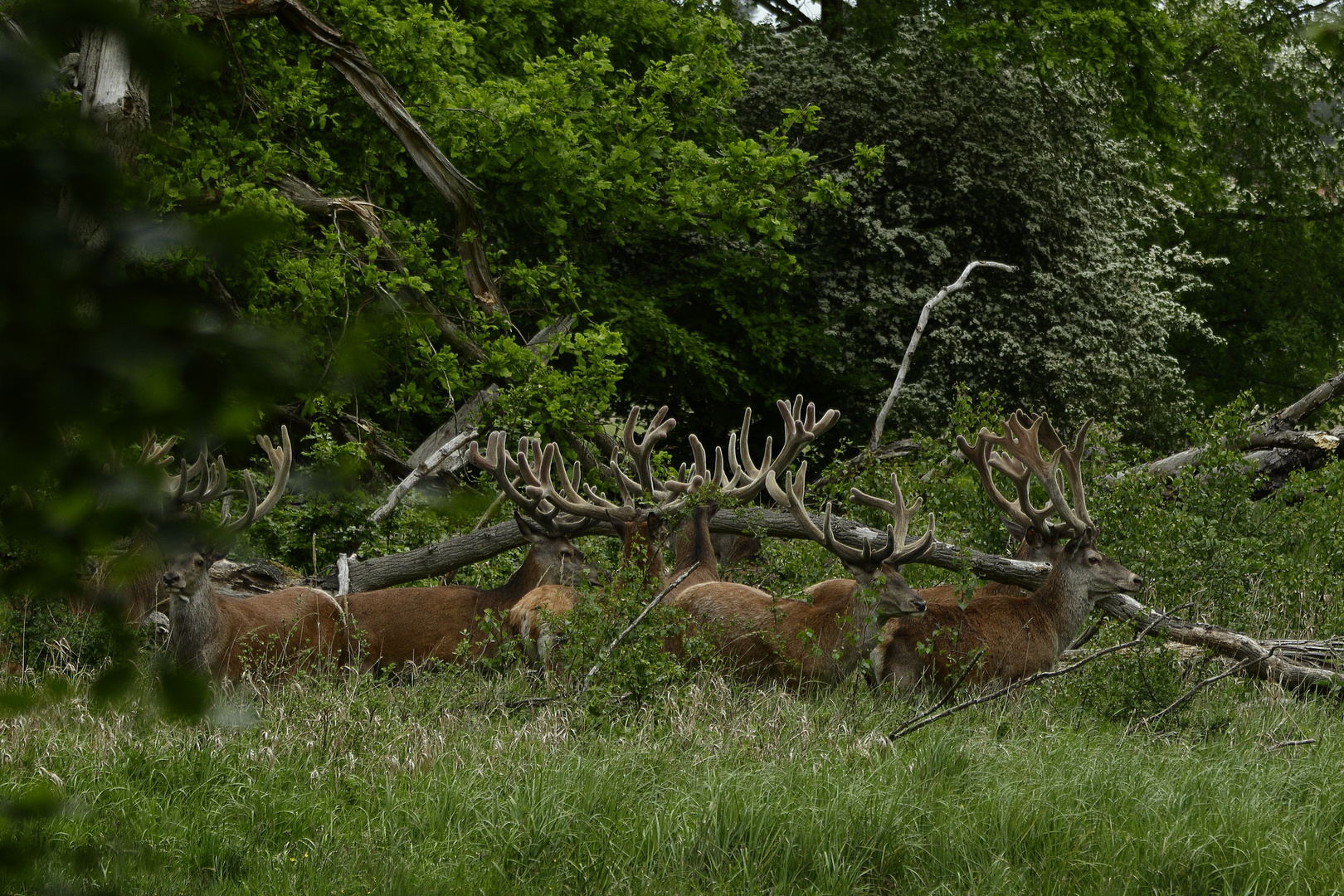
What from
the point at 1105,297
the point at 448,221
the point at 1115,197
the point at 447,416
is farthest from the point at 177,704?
the point at 1115,197

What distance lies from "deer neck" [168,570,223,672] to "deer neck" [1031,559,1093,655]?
4.91 m

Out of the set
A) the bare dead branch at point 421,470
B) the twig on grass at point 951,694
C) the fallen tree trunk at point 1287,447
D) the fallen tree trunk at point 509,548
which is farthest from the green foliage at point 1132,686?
the bare dead branch at point 421,470

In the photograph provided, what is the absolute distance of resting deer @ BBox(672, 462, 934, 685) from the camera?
24.2 feet

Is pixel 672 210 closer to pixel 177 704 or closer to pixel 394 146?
pixel 394 146

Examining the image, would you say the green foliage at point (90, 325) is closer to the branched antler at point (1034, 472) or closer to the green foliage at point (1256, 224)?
the branched antler at point (1034, 472)

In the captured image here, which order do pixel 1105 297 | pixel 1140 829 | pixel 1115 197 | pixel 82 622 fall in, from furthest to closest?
1. pixel 1115 197
2. pixel 1105 297
3. pixel 82 622
4. pixel 1140 829

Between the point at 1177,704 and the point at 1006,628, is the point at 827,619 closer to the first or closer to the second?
the point at 1006,628

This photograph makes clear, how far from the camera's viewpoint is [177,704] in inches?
42.9

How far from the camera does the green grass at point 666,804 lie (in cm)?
420

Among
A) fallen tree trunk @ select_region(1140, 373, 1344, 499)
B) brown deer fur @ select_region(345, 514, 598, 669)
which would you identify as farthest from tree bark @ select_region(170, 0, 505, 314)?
fallen tree trunk @ select_region(1140, 373, 1344, 499)

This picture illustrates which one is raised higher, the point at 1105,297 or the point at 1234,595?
the point at 1105,297

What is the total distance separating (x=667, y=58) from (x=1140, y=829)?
14883 millimetres

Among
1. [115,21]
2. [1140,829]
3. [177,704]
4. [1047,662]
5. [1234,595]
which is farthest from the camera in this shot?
[1234,595]

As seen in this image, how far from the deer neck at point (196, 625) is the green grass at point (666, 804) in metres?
1.95
